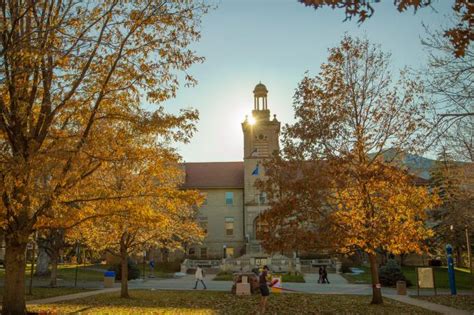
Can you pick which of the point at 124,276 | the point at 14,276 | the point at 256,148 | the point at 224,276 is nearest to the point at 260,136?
the point at 256,148

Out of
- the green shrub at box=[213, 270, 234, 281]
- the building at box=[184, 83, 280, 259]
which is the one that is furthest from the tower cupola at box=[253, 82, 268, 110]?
the green shrub at box=[213, 270, 234, 281]

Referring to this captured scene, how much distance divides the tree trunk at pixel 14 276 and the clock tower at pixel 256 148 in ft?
139

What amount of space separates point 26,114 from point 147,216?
172 inches

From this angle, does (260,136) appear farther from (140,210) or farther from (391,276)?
(140,210)

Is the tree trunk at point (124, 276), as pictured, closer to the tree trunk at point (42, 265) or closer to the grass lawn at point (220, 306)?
the grass lawn at point (220, 306)

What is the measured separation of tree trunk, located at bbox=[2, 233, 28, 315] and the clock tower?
42.5 meters

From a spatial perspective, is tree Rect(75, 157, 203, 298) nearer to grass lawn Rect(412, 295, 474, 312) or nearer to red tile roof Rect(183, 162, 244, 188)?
grass lawn Rect(412, 295, 474, 312)

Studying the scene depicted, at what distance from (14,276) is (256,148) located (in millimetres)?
45997

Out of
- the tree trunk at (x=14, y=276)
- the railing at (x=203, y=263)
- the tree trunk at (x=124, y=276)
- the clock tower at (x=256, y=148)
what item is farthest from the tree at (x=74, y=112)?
the clock tower at (x=256, y=148)

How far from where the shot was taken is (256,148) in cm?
5759

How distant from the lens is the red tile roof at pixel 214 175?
5872cm

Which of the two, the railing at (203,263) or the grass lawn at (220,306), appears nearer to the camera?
the grass lawn at (220,306)

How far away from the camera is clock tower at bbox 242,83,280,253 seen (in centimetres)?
5544

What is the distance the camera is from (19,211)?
1238 cm
